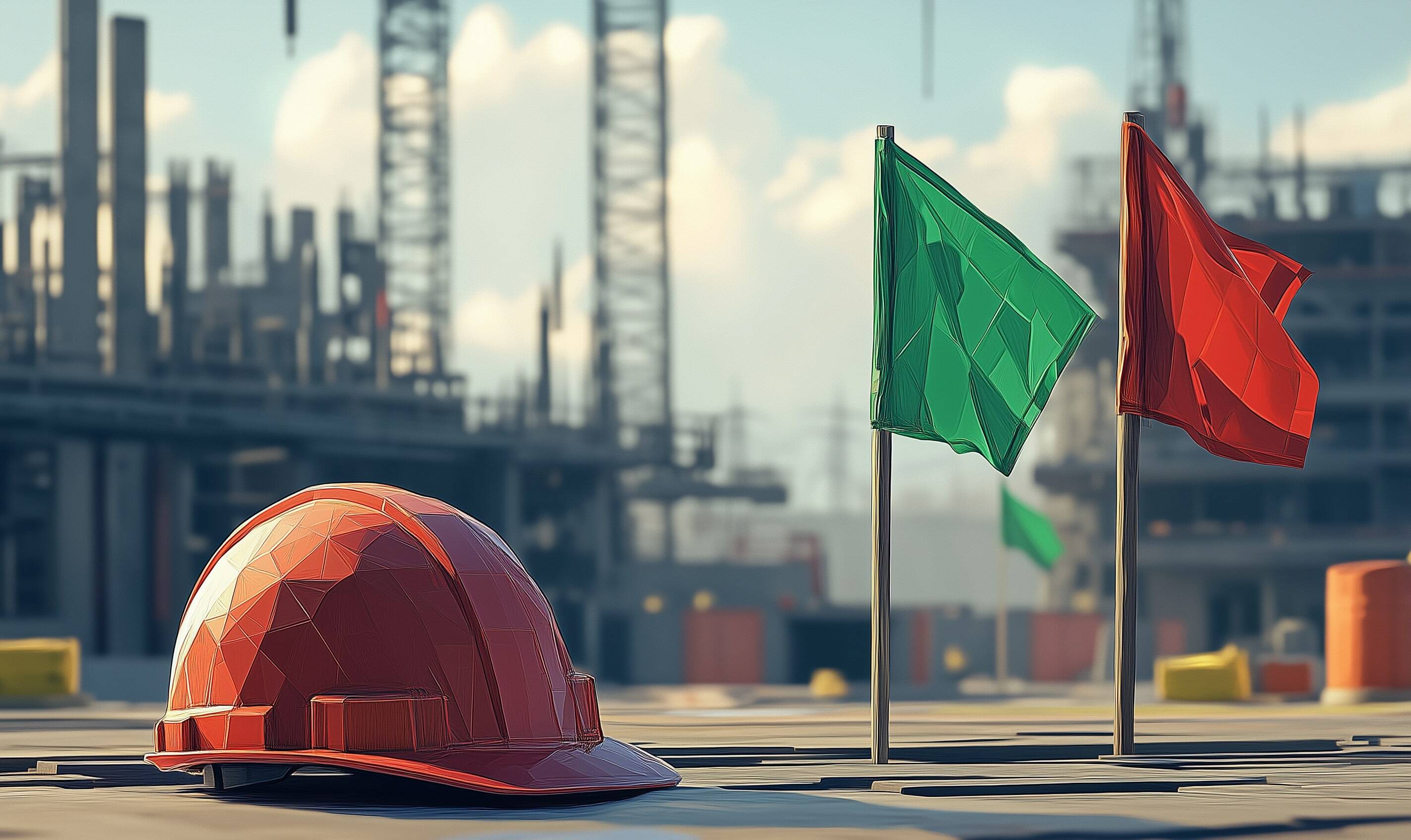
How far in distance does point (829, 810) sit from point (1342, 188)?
9008cm

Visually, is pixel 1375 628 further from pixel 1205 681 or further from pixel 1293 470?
pixel 1293 470

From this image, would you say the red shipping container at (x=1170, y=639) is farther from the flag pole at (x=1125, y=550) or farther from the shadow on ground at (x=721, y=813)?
the shadow on ground at (x=721, y=813)

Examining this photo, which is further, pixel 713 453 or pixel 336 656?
pixel 713 453

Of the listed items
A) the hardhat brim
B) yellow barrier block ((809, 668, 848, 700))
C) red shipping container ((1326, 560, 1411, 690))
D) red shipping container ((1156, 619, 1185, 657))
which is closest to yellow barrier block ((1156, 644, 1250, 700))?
red shipping container ((1326, 560, 1411, 690))

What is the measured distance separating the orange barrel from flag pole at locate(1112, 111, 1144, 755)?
1853cm

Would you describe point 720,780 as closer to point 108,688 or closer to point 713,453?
point 108,688

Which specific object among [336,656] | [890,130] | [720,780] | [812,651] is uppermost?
[890,130]

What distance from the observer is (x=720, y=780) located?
1725cm

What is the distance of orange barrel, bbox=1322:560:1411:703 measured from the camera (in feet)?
114

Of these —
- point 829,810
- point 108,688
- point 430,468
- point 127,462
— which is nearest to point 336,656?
point 829,810

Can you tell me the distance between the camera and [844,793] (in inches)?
614

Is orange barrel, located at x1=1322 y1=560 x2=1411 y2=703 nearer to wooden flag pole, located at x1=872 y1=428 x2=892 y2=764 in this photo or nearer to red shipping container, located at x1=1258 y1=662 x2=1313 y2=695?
red shipping container, located at x1=1258 y1=662 x2=1313 y2=695

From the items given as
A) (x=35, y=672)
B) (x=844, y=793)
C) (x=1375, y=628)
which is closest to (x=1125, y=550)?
(x=844, y=793)

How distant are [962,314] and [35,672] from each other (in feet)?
85.6
